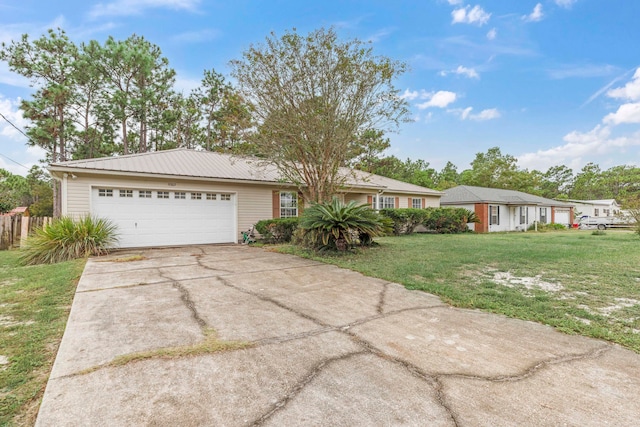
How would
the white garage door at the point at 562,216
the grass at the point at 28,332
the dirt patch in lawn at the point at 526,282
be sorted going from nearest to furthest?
the grass at the point at 28,332 < the dirt patch in lawn at the point at 526,282 < the white garage door at the point at 562,216

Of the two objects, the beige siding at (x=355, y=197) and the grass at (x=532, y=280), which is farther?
the beige siding at (x=355, y=197)

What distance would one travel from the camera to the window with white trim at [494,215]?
70.5ft

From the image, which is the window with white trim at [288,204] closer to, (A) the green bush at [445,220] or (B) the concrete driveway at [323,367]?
(A) the green bush at [445,220]

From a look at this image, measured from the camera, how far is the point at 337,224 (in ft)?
27.3

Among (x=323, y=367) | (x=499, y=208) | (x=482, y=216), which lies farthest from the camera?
(x=499, y=208)

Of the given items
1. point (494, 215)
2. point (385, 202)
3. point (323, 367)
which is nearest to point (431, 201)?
point (385, 202)

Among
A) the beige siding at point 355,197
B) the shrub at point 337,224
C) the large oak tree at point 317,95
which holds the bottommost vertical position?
the shrub at point 337,224

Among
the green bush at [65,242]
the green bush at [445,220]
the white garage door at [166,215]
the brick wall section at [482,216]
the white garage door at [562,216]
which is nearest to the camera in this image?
the green bush at [65,242]

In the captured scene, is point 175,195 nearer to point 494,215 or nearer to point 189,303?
point 189,303

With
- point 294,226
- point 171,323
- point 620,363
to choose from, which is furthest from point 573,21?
point 171,323

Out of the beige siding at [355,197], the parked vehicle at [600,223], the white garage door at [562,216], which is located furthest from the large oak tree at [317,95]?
the parked vehicle at [600,223]

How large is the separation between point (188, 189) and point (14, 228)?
7.29 metres

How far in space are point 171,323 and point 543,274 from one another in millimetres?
6470

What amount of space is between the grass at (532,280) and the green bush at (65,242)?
5.27m
